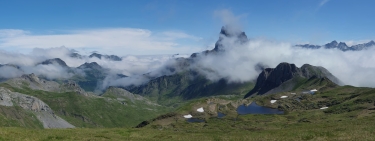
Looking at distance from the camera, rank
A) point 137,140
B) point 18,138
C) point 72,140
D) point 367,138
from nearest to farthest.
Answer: point 367,138, point 18,138, point 72,140, point 137,140

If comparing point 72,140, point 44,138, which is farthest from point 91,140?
point 44,138

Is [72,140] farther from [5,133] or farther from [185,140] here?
[185,140]

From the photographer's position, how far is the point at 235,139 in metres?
58.7

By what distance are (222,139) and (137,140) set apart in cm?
1705

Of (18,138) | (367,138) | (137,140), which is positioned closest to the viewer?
(367,138)

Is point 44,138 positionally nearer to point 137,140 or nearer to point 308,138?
point 137,140

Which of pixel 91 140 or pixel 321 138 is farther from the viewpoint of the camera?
pixel 91 140

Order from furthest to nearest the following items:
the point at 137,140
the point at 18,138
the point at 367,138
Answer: the point at 137,140
the point at 18,138
the point at 367,138

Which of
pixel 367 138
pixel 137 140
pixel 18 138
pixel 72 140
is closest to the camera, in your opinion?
pixel 367 138

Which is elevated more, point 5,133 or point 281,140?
point 5,133

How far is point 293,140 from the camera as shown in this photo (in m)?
52.9

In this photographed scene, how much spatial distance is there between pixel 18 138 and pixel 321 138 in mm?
50878

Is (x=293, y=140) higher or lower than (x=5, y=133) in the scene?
lower

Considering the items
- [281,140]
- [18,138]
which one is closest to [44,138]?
[18,138]
